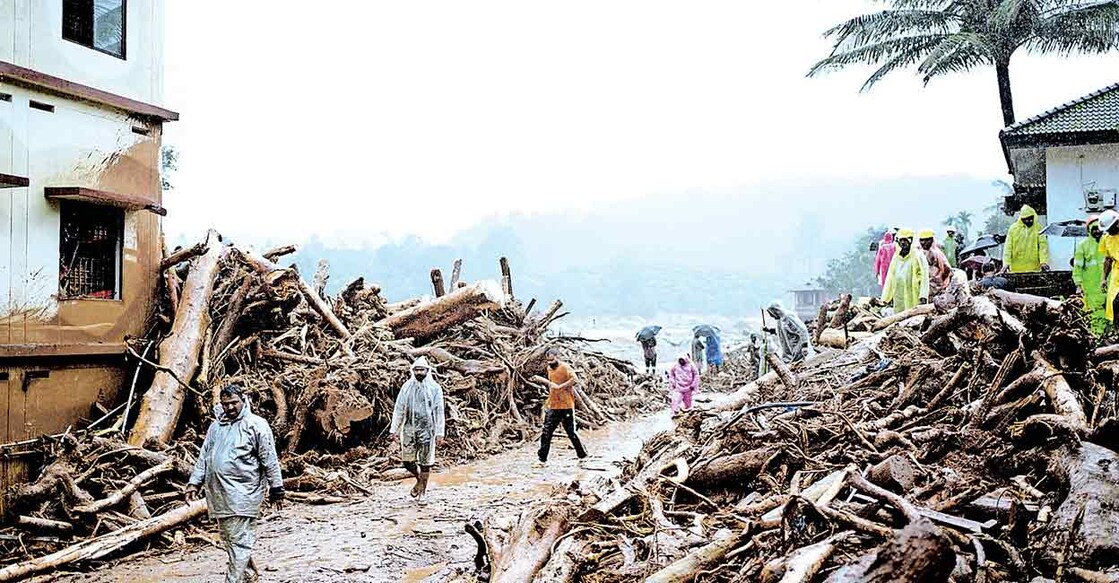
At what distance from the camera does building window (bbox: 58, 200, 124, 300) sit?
35.7 feet

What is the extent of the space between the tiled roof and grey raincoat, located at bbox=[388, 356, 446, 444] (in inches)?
538

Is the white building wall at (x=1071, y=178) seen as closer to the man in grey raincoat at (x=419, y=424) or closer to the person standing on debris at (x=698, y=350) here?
the person standing on debris at (x=698, y=350)

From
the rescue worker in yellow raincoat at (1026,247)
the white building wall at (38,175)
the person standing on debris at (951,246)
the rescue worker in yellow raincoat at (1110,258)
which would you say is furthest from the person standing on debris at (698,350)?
the white building wall at (38,175)

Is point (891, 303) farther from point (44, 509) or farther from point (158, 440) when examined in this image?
point (44, 509)

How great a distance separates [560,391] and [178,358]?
206 inches

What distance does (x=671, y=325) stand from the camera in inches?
A: 2923

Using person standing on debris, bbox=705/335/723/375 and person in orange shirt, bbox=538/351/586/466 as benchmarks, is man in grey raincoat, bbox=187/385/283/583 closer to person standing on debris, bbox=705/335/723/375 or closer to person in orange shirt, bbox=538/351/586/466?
person in orange shirt, bbox=538/351/586/466

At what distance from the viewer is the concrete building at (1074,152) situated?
57.8ft

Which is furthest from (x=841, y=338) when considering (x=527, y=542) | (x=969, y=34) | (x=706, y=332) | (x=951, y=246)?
(x=969, y=34)

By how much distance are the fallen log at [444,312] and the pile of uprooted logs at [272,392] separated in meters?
0.03

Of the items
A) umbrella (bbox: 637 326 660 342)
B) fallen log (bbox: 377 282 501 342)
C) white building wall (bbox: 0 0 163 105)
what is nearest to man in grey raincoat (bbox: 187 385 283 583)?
white building wall (bbox: 0 0 163 105)

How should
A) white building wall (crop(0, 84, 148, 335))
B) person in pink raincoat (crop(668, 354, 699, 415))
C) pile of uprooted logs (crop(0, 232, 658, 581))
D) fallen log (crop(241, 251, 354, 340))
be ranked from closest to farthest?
1. pile of uprooted logs (crop(0, 232, 658, 581))
2. white building wall (crop(0, 84, 148, 335))
3. fallen log (crop(241, 251, 354, 340))
4. person in pink raincoat (crop(668, 354, 699, 415))

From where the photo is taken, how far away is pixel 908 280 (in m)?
12.8

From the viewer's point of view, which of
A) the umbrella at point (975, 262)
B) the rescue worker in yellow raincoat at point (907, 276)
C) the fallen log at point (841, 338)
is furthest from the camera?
the umbrella at point (975, 262)
